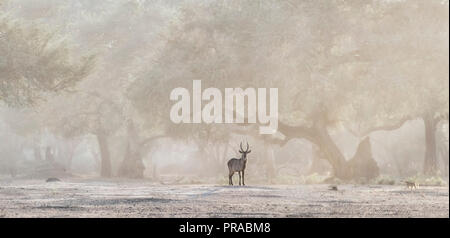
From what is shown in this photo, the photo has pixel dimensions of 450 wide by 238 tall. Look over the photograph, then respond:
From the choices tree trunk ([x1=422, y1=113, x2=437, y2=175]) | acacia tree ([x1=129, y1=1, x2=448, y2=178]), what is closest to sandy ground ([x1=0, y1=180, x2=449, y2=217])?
acacia tree ([x1=129, y1=1, x2=448, y2=178])

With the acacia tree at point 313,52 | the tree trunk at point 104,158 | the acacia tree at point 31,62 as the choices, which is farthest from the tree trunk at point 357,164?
the tree trunk at point 104,158

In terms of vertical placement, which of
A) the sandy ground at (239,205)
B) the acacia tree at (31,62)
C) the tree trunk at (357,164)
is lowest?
the sandy ground at (239,205)

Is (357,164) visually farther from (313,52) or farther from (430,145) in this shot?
(430,145)

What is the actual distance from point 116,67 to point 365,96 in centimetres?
2024

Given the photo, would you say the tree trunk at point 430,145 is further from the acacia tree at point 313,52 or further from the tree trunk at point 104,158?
the tree trunk at point 104,158

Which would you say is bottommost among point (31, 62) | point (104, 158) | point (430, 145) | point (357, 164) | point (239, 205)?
point (239, 205)

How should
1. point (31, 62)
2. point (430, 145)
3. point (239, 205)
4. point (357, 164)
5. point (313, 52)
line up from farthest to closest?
point (430, 145)
point (357, 164)
point (313, 52)
point (31, 62)
point (239, 205)

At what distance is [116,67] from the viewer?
52719 millimetres

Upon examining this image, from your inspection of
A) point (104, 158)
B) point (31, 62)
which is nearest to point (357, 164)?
point (31, 62)

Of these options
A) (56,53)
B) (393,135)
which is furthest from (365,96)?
(393,135)

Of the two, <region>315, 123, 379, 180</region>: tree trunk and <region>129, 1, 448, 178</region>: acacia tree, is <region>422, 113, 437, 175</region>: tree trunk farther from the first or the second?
<region>315, 123, 379, 180</region>: tree trunk

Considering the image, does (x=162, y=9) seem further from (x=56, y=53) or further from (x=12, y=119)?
(x=56, y=53)

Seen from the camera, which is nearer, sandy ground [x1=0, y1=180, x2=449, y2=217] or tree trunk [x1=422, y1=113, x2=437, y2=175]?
sandy ground [x1=0, y1=180, x2=449, y2=217]

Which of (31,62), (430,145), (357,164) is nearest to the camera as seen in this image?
(31,62)
